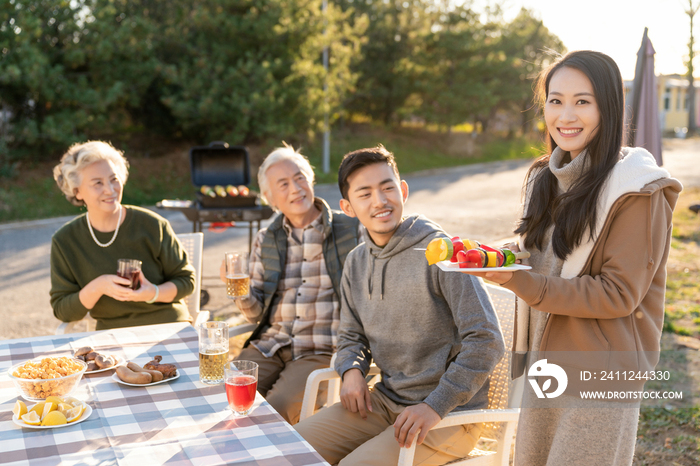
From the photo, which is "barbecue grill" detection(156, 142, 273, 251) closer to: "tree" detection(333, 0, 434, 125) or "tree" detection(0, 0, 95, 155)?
"tree" detection(0, 0, 95, 155)

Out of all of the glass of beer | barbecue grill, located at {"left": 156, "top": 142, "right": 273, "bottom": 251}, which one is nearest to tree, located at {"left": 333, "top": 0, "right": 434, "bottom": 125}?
barbecue grill, located at {"left": 156, "top": 142, "right": 273, "bottom": 251}

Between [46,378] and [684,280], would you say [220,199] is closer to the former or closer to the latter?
[46,378]

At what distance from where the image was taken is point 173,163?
15867mm

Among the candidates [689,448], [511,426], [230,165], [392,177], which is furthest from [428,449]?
[230,165]

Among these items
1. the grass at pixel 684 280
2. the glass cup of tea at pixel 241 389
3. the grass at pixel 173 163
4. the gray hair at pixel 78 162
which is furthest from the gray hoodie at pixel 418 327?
the grass at pixel 173 163

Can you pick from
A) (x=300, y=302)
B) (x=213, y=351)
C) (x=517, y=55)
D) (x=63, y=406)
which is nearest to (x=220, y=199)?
(x=300, y=302)

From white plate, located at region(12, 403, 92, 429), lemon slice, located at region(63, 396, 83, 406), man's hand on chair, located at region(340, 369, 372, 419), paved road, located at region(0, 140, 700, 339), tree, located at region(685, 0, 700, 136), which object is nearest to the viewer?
white plate, located at region(12, 403, 92, 429)

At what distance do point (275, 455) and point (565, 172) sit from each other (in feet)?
4.23

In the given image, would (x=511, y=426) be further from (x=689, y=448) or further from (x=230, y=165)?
(x=230, y=165)

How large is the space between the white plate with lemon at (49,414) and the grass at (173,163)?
620 cm

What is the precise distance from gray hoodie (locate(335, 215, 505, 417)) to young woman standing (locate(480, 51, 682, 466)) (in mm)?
257

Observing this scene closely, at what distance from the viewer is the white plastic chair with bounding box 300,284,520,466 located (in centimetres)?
221

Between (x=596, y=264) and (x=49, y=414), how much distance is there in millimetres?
1725

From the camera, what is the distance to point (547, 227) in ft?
7.01
